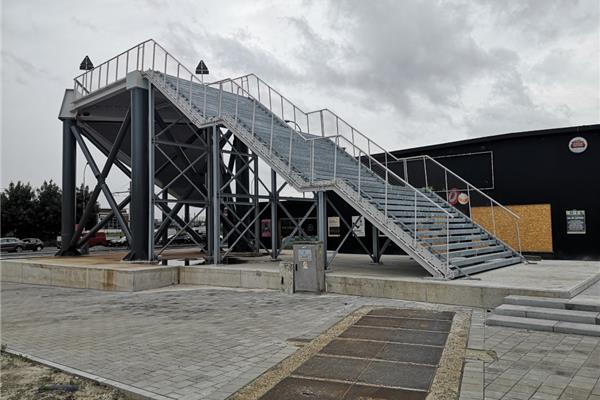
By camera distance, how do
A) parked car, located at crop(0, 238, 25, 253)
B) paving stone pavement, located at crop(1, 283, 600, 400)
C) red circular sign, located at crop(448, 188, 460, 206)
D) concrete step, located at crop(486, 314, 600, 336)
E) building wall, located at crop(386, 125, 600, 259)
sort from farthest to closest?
1. parked car, located at crop(0, 238, 25, 253)
2. red circular sign, located at crop(448, 188, 460, 206)
3. building wall, located at crop(386, 125, 600, 259)
4. concrete step, located at crop(486, 314, 600, 336)
5. paving stone pavement, located at crop(1, 283, 600, 400)

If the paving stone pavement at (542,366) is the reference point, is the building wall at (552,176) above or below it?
above

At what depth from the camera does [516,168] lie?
15500 mm

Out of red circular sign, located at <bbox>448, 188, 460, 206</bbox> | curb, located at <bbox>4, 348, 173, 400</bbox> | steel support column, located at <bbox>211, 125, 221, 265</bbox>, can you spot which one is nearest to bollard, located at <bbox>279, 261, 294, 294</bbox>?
steel support column, located at <bbox>211, 125, 221, 265</bbox>

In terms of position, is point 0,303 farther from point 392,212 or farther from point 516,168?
point 516,168

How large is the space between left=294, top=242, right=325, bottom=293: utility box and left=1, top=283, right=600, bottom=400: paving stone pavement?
347 millimetres

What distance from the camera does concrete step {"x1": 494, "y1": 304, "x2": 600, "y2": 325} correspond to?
6.62m

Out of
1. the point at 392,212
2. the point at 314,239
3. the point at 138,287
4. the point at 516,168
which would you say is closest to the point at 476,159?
the point at 516,168

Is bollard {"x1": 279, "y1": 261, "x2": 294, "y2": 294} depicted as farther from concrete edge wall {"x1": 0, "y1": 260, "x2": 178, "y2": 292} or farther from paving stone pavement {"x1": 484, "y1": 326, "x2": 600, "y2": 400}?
paving stone pavement {"x1": 484, "y1": 326, "x2": 600, "y2": 400}

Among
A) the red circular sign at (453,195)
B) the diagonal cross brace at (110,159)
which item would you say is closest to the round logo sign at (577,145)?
the red circular sign at (453,195)

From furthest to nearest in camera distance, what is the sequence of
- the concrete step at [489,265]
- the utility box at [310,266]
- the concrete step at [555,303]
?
the utility box at [310,266] → the concrete step at [489,265] → the concrete step at [555,303]

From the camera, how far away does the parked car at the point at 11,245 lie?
122 ft

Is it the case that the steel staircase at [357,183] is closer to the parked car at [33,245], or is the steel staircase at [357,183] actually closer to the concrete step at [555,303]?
the concrete step at [555,303]

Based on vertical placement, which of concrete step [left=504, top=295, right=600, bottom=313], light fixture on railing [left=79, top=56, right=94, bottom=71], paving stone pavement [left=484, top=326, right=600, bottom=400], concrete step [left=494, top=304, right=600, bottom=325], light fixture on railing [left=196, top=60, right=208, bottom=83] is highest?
light fixture on railing [left=79, top=56, right=94, bottom=71]

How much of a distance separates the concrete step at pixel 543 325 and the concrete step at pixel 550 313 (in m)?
0.08
